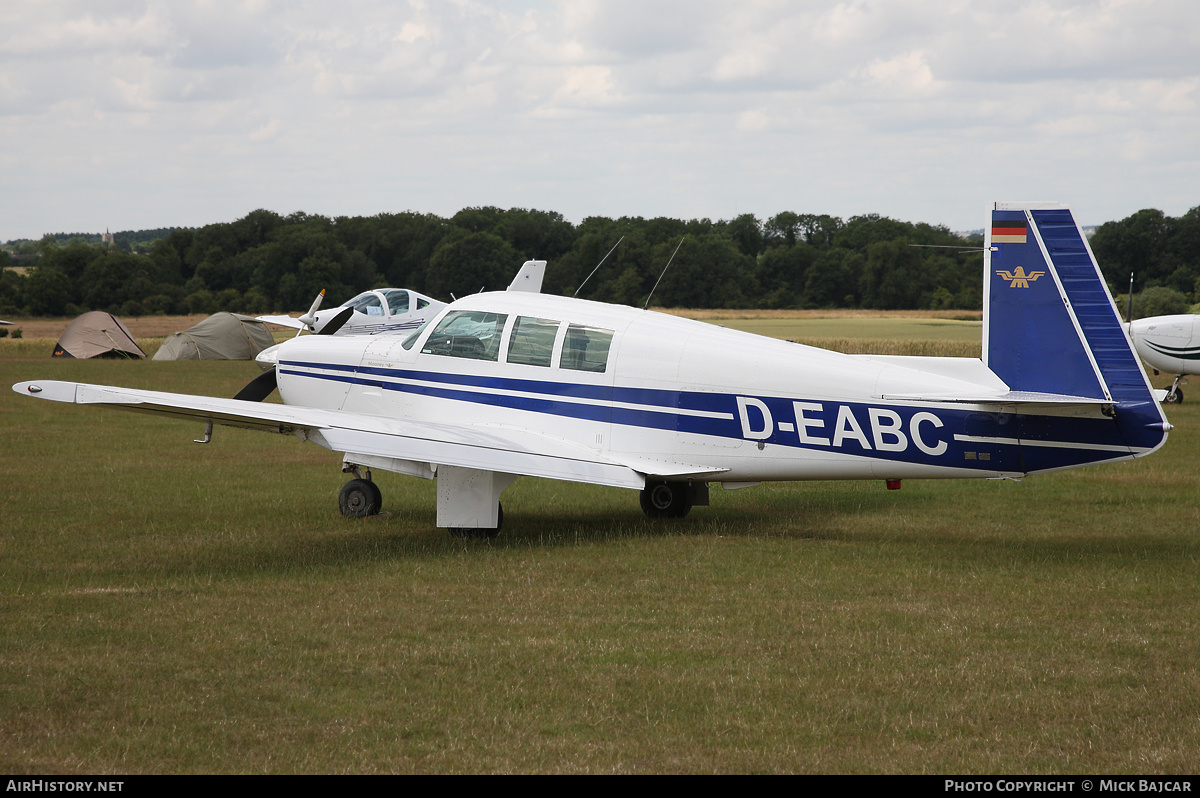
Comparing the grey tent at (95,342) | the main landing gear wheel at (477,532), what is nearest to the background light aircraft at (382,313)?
the main landing gear wheel at (477,532)

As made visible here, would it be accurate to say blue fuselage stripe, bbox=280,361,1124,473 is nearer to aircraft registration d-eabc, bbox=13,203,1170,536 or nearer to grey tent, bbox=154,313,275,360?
aircraft registration d-eabc, bbox=13,203,1170,536

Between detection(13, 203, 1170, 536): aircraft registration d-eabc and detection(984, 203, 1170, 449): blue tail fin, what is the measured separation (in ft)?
0.04

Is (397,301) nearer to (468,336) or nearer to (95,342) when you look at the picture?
(468,336)

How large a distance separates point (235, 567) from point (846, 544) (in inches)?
203

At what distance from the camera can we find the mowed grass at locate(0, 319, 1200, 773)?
15.9 ft

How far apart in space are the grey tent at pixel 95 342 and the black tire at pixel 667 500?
1289 inches

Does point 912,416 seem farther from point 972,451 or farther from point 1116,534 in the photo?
point 1116,534

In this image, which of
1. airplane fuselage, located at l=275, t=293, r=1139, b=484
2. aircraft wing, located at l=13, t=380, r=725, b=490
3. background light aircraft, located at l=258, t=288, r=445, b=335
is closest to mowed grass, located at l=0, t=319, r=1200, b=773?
aircraft wing, located at l=13, t=380, r=725, b=490

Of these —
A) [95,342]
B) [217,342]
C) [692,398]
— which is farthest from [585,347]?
[95,342]

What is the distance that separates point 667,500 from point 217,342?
31671 mm

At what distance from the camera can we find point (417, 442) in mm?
9125

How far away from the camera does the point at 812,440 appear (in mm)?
9305

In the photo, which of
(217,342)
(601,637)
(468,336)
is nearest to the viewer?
(601,637)
